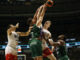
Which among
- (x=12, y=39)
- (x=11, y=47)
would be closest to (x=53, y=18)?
(x=12, y=39)

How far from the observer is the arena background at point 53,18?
14.1 meters

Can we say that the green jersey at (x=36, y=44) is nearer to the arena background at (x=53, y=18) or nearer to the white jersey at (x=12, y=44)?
the white jersey at (x=12, y=44)

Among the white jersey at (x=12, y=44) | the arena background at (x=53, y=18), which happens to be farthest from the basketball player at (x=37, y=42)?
the arena background at (x=53, y=18)

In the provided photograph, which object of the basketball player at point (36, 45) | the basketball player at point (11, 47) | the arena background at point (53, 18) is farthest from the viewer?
the arena background at point (53, 18)

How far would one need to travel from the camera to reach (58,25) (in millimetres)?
15781

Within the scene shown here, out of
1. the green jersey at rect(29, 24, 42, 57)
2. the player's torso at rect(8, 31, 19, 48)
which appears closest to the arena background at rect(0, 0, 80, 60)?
the player's torso at rect(8, 31, 19, 48)

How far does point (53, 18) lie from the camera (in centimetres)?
1502

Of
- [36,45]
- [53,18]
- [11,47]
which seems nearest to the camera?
[36,45]

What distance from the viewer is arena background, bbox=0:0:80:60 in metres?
14.1

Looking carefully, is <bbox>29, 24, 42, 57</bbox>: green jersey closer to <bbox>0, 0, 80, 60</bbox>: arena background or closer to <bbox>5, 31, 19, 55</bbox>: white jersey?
<bbox>5, 31, 19, 55</bbox>: white jersey

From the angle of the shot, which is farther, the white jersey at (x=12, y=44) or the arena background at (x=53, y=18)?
the arena background at (x=53, y=18)

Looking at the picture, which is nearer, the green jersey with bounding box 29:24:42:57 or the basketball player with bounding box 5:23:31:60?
the green jersey with bounding box 29:24:42:57

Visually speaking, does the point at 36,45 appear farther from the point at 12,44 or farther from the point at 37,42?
the point at 12,44

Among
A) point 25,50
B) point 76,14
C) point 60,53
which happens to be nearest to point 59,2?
point 76,14
